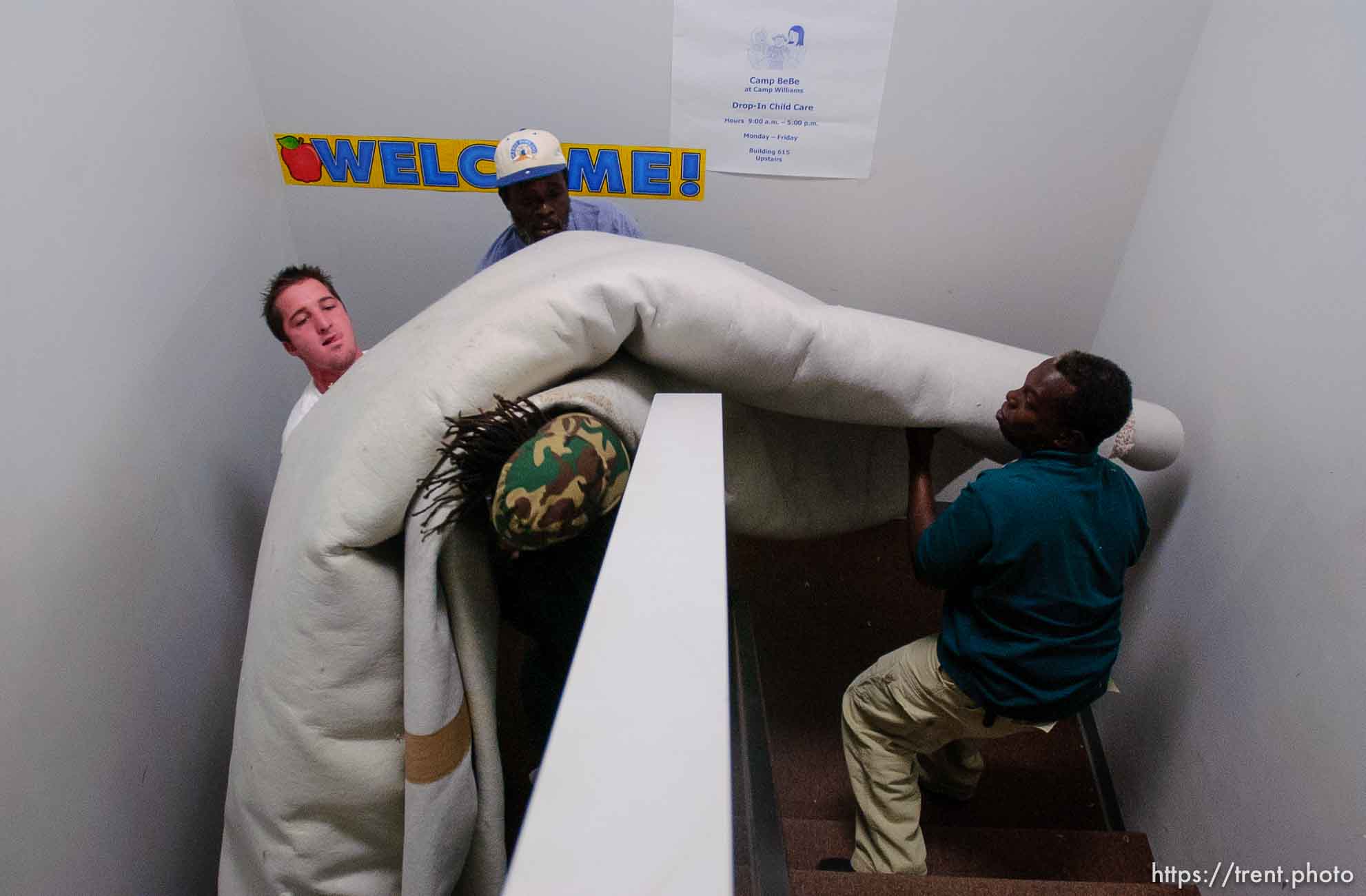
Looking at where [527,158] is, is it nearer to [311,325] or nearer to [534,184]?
[534,184]

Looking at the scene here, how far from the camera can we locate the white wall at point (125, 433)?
3.32 ft

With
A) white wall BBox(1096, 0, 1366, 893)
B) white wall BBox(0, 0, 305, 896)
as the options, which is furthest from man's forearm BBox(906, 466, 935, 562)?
white wall BBox(0, 0, 305, 896)

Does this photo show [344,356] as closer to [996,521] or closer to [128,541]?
[128,541]

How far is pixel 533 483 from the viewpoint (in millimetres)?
Result: 809

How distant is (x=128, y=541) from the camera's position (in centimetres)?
122

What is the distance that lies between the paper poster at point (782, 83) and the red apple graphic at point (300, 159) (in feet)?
2.73

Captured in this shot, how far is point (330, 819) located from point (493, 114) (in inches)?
56.1

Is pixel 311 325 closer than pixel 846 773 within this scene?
Yes

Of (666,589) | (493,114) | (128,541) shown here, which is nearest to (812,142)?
(493,114)

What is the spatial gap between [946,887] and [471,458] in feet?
3.29

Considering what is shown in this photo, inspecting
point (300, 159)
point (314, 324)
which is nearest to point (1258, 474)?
point (314, 324)

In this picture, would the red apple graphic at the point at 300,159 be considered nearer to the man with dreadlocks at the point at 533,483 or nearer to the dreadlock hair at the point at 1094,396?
the man with dreadlocks at the point at 533,483

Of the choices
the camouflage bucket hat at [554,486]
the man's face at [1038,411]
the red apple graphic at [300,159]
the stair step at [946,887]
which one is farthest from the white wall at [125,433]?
the man's face at [1038,411]

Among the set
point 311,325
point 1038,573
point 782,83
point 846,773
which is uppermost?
point 782,83
